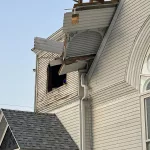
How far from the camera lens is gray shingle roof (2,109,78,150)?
1315 cm

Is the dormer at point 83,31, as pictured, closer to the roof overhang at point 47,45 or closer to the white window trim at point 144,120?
the roof overhang at point 47,45

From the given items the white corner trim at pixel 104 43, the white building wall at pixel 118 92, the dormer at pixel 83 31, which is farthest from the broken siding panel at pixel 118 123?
the dormer at pixel 83 31

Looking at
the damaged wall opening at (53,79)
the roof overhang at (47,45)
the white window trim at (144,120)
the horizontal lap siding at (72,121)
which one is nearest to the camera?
the white window trim at (144,120)

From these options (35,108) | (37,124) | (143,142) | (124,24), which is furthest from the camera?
(35,108)

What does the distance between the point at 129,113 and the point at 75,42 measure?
307 centimetres

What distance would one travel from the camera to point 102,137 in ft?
42.5

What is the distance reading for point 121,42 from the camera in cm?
1287

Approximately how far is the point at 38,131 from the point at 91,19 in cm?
427

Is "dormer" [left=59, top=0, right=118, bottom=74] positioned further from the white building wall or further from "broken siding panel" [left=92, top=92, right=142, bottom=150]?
"broken siding panel" [left=92, top=92, right=142, bottom=150]

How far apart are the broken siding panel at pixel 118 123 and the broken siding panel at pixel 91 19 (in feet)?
7.76

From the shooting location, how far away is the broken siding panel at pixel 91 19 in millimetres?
12652

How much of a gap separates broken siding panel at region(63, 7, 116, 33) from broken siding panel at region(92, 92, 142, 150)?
7.76 ft

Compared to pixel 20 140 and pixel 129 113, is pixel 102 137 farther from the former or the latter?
pixel 20 140

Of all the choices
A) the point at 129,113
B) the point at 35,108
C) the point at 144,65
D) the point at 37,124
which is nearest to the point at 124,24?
the point at 144,65
